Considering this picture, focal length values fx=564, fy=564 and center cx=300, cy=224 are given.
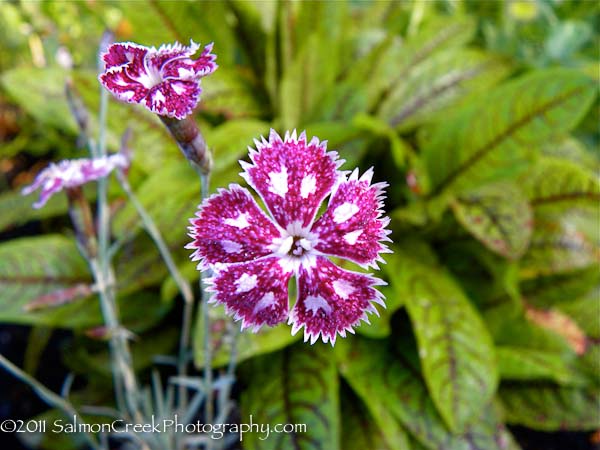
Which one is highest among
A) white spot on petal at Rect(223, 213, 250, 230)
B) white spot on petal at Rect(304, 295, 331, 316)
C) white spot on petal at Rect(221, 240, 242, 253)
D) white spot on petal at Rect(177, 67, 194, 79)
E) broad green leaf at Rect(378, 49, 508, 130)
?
broad green leaf at Rect(378, 49, 508, 130)

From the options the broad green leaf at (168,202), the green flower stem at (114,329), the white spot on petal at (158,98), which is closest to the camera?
the white spot on petal at (158,98)

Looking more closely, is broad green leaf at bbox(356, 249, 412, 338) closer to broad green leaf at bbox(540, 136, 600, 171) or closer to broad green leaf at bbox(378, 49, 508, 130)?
broad green leaf at bbox(378, 49, 508, 130)

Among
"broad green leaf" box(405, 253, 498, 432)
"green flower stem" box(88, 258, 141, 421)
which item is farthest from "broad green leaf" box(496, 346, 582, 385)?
"green flower stem" box(88, 258, 141, 421)

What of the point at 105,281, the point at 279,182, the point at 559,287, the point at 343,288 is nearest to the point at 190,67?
the point at 279,182

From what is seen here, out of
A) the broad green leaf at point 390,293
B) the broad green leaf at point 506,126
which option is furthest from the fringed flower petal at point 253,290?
the broad green leaf at point 506,126

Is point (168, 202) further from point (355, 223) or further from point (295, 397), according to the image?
point (355, 223)

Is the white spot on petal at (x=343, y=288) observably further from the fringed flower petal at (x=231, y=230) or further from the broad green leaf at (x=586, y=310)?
the broad green leaf at (x=586, y=310)

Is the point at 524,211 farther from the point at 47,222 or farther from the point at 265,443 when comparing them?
the point at 47,222
